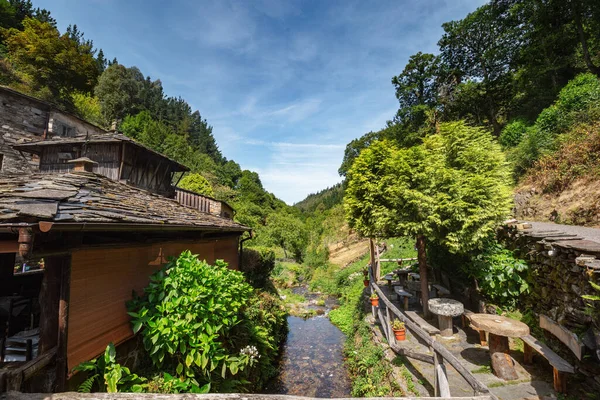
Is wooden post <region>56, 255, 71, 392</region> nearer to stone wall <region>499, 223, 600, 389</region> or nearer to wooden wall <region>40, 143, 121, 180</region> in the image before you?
stone wall <region>499, 223, 600, 389</region>

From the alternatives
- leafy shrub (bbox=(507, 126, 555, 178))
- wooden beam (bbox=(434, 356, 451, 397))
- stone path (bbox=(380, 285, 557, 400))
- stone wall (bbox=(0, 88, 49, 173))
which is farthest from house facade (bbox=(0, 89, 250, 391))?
leafy shrub (bbox=(507, 126, 555, 178))

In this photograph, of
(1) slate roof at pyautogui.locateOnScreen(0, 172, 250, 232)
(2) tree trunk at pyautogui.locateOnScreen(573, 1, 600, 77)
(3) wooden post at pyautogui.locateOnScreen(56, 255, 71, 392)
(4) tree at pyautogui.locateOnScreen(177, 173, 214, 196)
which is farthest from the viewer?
(4) tree at pyautogui.locateOnScreen(177, 173, 214, 196)

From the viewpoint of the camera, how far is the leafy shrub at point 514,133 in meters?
18.5

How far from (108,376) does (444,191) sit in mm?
8776

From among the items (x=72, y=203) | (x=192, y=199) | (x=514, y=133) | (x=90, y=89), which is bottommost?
(x=72, y=203)

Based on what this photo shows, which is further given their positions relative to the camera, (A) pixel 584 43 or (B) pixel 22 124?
(A) pixel 584 43

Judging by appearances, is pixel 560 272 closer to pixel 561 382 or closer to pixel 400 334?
pixel 561 382

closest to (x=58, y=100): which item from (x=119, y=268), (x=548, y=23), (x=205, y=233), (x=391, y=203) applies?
(x=205, y=233)

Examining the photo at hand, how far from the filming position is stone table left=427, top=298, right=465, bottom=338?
287 inches

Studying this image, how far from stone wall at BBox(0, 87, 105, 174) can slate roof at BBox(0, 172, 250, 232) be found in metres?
11.9

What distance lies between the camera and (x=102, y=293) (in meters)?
4.55


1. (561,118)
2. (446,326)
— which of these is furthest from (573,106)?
(446,326)

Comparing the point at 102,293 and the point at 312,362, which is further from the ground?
the point at 102,293

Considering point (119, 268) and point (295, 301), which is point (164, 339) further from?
point (295, 301)
